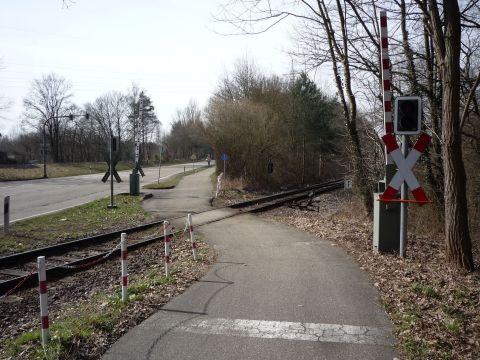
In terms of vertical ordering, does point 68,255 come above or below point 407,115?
below

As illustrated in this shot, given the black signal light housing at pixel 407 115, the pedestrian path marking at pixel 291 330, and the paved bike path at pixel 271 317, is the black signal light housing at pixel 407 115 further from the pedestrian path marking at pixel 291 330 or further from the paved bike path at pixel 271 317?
the pedestrian path marking at pixel 291 330

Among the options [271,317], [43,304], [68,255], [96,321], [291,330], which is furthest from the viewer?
[68,255]

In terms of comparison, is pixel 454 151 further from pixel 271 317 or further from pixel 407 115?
pixel 271 317

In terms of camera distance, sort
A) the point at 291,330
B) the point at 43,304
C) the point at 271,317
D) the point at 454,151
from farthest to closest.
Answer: the point at 454,151 < the point at 271,317 < the point at 291,330 < the point at 43,304

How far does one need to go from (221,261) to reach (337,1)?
31.9 ft

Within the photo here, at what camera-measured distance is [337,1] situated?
15125 mm

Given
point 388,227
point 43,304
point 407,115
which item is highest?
point 407,115

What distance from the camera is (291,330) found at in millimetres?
5434

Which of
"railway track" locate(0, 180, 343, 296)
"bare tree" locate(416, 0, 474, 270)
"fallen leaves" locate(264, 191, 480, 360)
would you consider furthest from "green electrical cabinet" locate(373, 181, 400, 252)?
"railway track" locate(0, 180, 343, 296)

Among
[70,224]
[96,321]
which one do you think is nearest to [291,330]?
[96,321]

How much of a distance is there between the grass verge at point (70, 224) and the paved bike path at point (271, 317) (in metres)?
6.68

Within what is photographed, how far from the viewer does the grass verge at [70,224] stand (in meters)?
13.5

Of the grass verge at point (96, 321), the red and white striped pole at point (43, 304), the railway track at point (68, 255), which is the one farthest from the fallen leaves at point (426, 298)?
the railway track at point (68, 255)

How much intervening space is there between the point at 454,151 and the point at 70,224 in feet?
43.5
